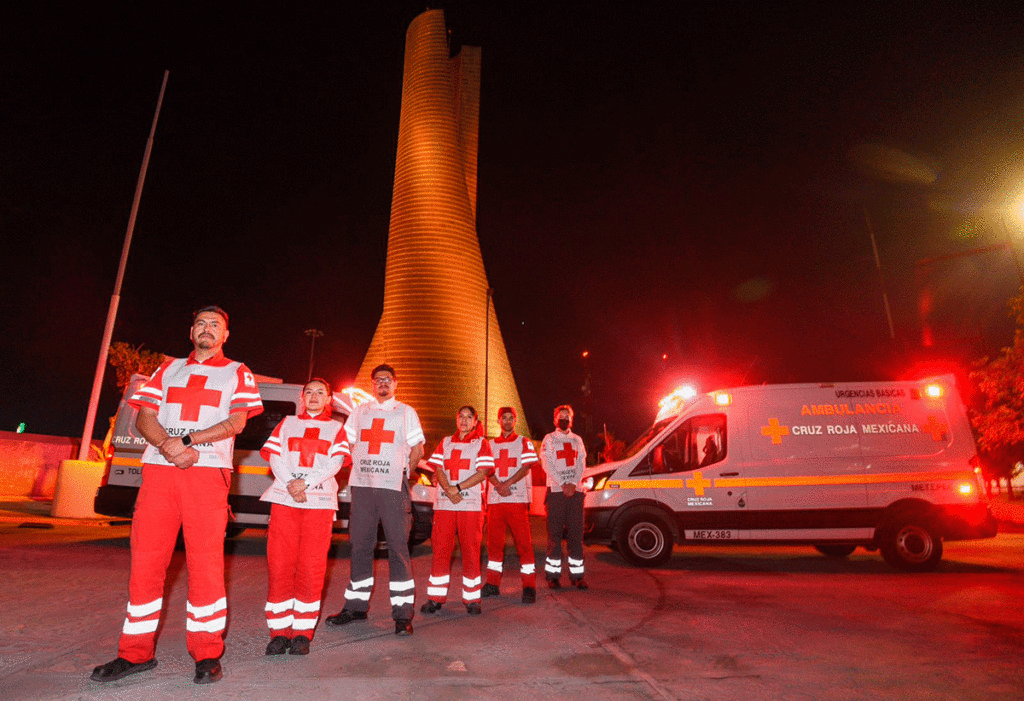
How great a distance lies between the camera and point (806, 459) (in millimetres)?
7090

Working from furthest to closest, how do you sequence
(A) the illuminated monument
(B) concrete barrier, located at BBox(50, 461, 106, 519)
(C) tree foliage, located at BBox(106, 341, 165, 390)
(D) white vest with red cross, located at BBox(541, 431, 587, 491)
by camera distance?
(A) the illuminated monument, (C) tree foliage, located at BBox(106, 341, 165, 390), (B) concrete barrier, located at BBox(50, 461, 106, 519), (D) white vest with red cross, located at BBox(541, 431, 587, 491)

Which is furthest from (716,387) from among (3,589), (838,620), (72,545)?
(72,545)

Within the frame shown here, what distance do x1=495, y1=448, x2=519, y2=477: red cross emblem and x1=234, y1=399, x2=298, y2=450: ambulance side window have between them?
3203 mm

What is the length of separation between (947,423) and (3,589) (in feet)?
31.4

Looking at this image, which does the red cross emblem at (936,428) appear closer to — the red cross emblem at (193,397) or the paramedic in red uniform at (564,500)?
the paramedic in red uniform at (564,500)

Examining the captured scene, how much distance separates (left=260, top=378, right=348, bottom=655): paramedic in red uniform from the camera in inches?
133

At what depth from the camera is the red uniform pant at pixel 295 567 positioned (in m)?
3.37

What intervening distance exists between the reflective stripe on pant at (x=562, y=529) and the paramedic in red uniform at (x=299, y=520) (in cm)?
260

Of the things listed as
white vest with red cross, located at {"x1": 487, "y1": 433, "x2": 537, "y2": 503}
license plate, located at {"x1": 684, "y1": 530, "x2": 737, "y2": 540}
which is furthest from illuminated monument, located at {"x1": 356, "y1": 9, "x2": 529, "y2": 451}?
white vest with red cross, located at {"x1": 487, "y1": 433, "x2": 537, "y2": 503}

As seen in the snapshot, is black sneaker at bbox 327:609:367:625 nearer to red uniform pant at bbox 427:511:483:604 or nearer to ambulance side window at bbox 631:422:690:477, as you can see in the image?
red uniform pant at bbox 427:511:483:604

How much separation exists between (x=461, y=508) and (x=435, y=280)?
3524cm

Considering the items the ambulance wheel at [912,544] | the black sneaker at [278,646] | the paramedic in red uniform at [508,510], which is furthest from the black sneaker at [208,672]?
the ambulance wheel at [912,544]

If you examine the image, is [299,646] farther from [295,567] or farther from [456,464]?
[456,464]

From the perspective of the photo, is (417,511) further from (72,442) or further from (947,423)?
(72,442)
